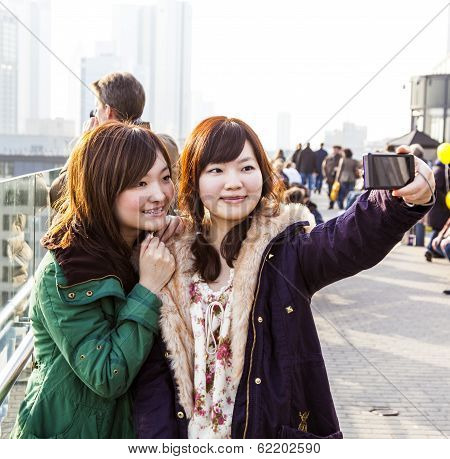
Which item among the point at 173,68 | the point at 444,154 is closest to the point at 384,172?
the point at 173,68

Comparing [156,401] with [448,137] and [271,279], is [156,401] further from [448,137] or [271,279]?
[448,137]

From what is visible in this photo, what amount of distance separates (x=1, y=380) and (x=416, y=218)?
2.28 metres

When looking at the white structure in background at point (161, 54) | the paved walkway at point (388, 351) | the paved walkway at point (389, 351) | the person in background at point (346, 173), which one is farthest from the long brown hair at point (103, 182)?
the person in background at point (346, 173)

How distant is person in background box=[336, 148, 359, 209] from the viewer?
16172mm

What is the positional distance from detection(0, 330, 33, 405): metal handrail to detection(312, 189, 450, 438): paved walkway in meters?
1.82

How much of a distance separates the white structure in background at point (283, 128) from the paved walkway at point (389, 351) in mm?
1690

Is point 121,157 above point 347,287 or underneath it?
above

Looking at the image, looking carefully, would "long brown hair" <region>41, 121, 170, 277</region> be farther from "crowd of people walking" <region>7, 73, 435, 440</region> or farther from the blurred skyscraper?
the blurred skyscraper

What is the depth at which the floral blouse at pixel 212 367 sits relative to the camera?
6.23ft

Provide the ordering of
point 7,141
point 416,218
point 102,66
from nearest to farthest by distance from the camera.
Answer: point 416,218
point 102,66
point 7,141

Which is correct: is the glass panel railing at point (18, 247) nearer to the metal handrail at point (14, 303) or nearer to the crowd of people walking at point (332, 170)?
the metal handrail at point (14, 303)

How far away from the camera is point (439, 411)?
4422mm

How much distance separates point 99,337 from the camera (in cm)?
191

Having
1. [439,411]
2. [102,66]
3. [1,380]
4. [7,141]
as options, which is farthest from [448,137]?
[7,141]
